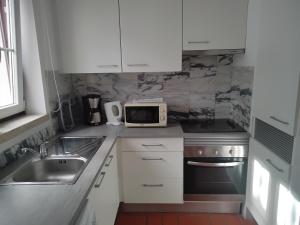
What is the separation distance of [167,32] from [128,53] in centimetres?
38

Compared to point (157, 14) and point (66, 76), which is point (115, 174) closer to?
point (66, 76)

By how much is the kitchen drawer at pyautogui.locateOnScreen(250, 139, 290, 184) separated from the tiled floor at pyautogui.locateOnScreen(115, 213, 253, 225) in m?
0.69

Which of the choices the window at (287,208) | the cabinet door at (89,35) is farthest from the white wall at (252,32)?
the cabinet door at (89,35)

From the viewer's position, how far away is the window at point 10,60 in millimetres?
1543

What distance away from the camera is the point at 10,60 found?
1.62 m

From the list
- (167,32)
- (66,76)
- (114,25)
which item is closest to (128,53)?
(114,25)

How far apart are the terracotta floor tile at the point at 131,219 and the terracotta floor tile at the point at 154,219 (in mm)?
47

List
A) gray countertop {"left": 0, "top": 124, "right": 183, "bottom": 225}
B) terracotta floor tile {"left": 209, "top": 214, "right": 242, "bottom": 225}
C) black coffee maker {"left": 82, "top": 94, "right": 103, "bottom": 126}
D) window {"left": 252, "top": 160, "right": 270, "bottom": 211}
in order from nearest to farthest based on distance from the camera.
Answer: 1. gray countertop {"left": 0, "top": 124, "right": 183, "bottom": 225}
2. window {"left": 252, "top": 160, "right": 270, "bottom": 211}
3. terracotta floor tile {"left": 209, "top": 214, "right": 242, "bottom": 225}
4. black coffee maker {"left": 82, "top": 94, "right": 103, "bottom": 126}

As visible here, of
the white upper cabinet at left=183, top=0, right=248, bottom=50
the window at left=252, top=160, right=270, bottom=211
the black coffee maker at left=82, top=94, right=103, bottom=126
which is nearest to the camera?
the window at left=252, top=160, right=270, bottom=211

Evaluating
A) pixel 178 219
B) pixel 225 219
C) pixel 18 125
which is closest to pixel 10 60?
pixel 18 125

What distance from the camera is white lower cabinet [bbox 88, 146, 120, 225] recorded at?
1.27 meters

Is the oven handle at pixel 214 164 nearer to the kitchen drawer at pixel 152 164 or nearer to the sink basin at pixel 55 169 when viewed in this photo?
the kitchen drawer at pixel 152 164

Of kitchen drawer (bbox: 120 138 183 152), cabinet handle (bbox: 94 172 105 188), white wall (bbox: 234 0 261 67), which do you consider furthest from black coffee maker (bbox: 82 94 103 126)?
white wall (bbox: 234 0 261 67)

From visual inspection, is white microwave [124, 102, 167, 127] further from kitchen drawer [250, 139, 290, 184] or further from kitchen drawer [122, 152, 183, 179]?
kitchen drawer [250, 139, 290, 184]
